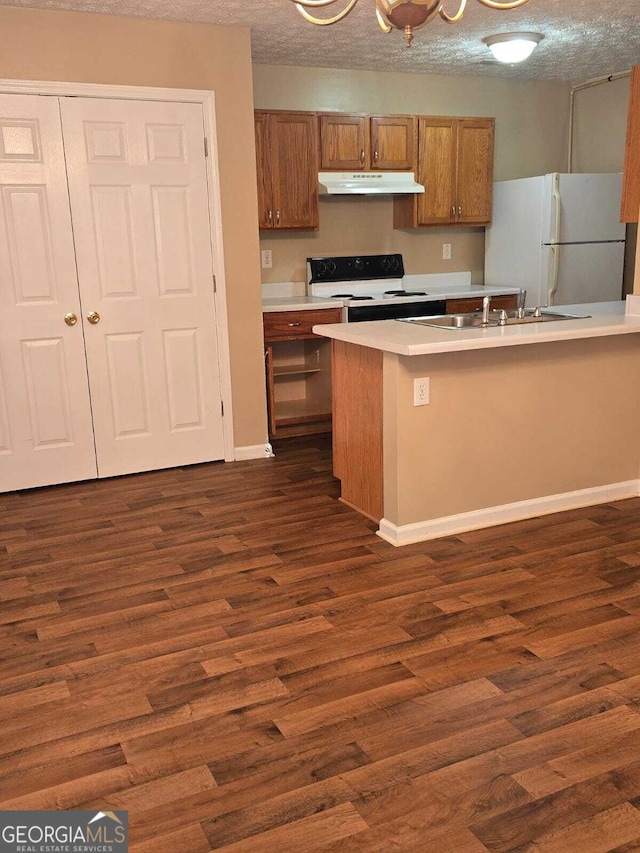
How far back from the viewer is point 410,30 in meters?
2.25

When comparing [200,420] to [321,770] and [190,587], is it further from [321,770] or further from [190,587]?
[321,770]

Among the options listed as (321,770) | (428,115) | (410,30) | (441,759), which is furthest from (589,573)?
(428,115)

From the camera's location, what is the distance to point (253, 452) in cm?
490

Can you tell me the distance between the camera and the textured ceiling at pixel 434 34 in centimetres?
400

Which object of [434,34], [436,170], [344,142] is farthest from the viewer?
[436,170]

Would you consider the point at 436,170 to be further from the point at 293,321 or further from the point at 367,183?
the point at 293,321

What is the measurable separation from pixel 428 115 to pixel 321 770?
5.01 m

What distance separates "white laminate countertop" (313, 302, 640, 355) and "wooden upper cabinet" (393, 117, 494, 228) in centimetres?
219

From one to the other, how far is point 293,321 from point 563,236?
2.17 meters

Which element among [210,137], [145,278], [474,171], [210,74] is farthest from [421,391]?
[474,171]

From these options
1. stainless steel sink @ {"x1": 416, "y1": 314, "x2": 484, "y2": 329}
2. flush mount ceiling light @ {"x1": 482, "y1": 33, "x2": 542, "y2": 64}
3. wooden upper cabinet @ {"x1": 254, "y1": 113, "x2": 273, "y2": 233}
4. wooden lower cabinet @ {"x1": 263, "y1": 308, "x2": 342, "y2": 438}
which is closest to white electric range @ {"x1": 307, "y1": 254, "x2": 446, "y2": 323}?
wooden lower cabinet @ {"x1": 263, "y1": 308, "x2": 342, "y2": 438}

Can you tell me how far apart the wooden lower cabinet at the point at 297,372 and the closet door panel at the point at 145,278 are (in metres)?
0.54

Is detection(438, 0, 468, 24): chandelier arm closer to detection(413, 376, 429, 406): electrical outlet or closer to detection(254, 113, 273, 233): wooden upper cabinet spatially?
detection(413, 376, 429, 406): electrical outlet

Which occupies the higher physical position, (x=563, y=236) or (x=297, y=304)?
(x=563, y=236)
